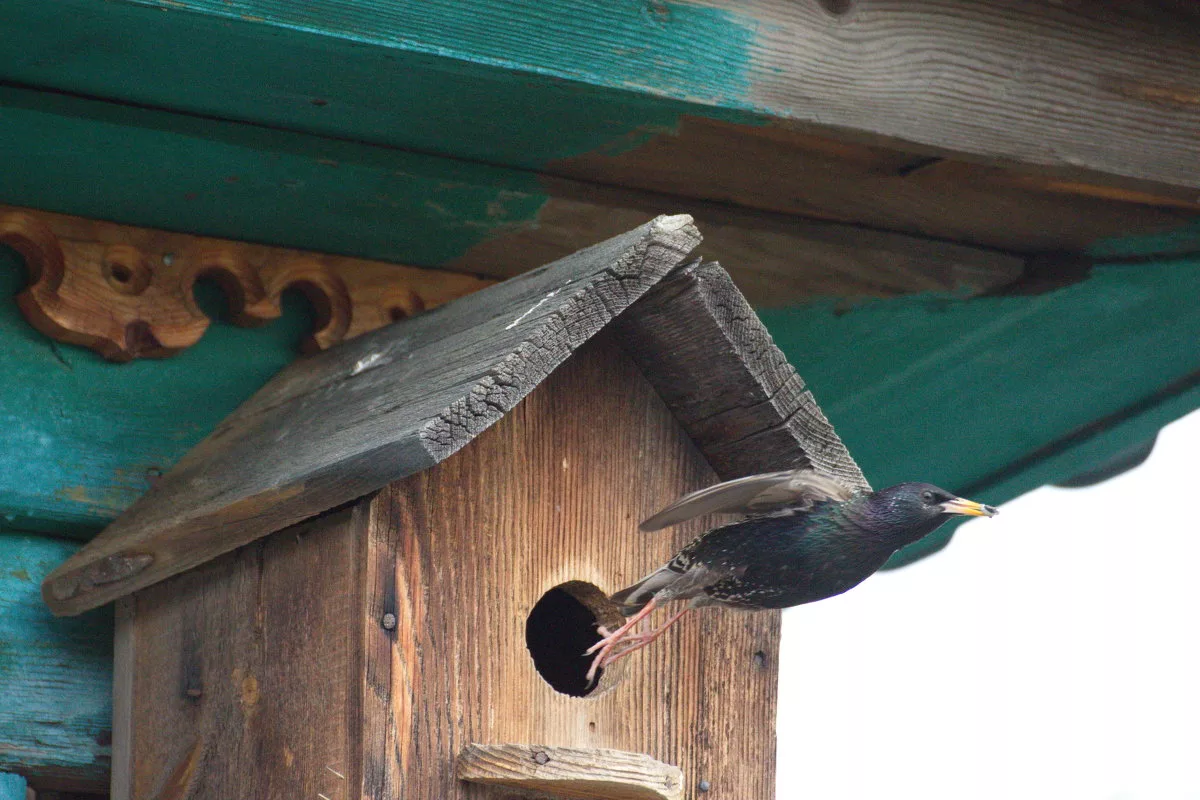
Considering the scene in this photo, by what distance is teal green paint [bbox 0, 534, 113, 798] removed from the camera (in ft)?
8.03

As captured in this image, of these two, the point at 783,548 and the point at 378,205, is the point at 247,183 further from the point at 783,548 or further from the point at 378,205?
the point at 783,548

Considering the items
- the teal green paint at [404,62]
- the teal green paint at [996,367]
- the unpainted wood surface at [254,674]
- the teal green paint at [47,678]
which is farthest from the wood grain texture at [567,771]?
the teal green paint at [996,367]

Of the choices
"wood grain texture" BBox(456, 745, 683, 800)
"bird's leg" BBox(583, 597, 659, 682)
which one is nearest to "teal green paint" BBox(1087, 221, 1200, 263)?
"bird's leg" BBox(583, 597, 659, 682)

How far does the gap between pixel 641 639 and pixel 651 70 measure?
0.73 m

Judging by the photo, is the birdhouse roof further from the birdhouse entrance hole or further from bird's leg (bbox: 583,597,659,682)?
the birdhouse entrance hole

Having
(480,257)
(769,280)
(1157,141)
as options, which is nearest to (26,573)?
(480,257)

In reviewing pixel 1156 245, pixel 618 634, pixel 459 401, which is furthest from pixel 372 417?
pixel 1156 245

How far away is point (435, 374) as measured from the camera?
2193mm

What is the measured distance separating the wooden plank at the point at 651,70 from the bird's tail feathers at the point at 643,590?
60cm

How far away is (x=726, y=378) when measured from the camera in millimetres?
2361

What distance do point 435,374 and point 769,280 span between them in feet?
2.76

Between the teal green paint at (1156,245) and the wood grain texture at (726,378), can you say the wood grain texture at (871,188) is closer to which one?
the teal green paint at (1156,245)

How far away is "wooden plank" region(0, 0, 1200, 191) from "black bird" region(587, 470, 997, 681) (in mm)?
483

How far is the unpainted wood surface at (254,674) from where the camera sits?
6.81 ft
